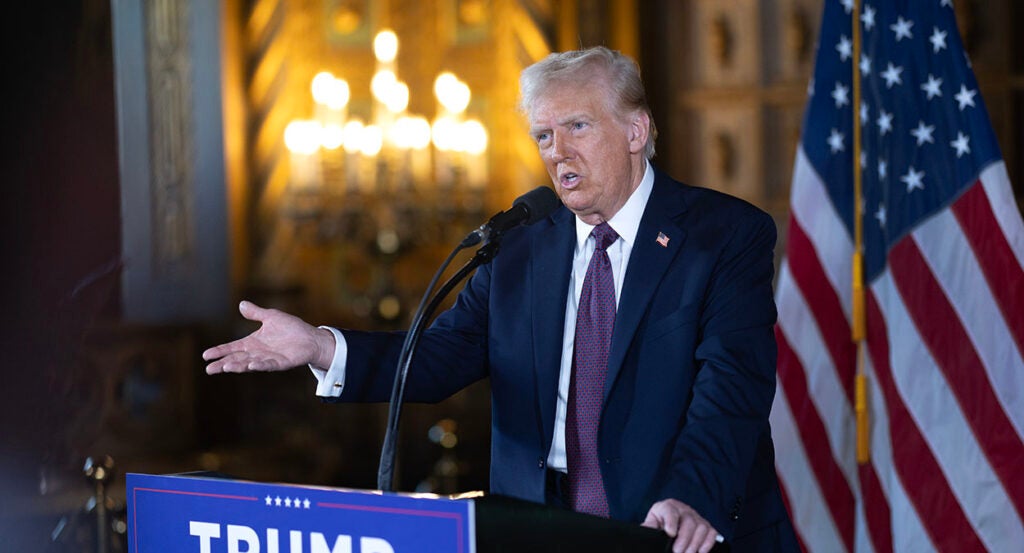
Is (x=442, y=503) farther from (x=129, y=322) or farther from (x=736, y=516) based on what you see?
(x=129, y=322)

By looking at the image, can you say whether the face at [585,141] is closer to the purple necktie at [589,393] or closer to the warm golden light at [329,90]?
the purple necktie at [589,393]

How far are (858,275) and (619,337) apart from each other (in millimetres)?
1617

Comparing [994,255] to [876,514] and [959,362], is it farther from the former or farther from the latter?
[876,514]

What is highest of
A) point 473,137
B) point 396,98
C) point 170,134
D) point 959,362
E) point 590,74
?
point 396,98

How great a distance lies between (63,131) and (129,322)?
5.59m

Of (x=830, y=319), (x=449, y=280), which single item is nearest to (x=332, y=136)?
(x=830, y=319)

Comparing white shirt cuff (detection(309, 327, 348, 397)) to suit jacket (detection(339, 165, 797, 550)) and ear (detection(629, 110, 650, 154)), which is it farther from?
ear (detection(629, 110, 650, 154))

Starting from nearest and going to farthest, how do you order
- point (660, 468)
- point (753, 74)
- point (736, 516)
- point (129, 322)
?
1. point (736, 516)
2. point (660, 468)
3. point (753, 74)
4. point (129, 322)

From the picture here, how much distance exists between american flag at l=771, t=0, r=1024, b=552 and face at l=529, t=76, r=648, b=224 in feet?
4.82

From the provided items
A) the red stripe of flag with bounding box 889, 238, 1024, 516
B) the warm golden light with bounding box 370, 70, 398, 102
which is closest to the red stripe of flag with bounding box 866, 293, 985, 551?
the red stripe of flag with bounding box 889, 238, 1024, 516

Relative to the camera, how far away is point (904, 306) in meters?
3.39

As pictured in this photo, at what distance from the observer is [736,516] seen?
76.4 inches

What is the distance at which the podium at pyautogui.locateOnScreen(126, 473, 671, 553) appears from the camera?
1494 millimetres

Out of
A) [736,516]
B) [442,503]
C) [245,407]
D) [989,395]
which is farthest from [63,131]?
[245,407]
